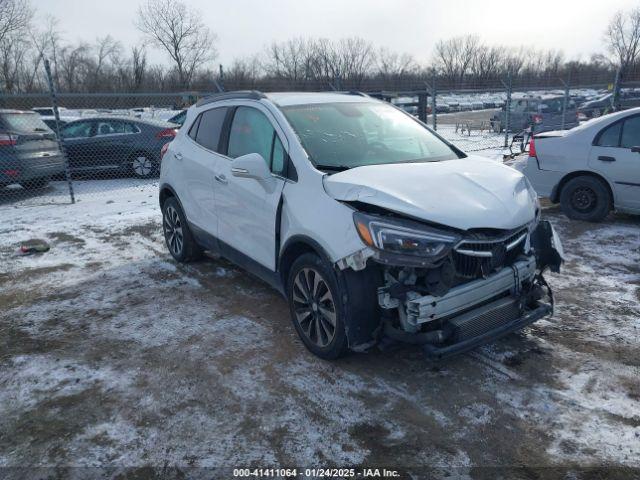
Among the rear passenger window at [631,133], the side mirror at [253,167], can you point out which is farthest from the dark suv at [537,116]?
the side mirror at [253,167]

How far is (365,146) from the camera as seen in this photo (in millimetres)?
4047

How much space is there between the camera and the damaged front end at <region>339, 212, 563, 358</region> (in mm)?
2977

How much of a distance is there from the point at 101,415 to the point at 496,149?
564 inches

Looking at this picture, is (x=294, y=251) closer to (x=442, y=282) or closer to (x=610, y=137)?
(x=442, y=282)

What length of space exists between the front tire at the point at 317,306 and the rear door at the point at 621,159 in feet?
16.7

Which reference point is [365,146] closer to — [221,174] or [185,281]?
[221,174]

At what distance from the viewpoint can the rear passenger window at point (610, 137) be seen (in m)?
6.62

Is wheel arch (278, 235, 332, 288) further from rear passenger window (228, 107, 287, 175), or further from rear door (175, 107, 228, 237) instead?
rear door (175, 107, 228, 237)

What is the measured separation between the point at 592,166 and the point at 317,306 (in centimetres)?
513

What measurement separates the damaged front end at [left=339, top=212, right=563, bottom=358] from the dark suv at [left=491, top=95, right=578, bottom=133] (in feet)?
49.0

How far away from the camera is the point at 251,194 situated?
4109 millimetres

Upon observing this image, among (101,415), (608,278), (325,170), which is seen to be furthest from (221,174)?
(608,278)

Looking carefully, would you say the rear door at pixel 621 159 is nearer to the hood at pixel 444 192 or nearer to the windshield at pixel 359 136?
the windshield at pixel 359 136

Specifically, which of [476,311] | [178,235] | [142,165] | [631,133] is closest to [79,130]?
[142,165]
